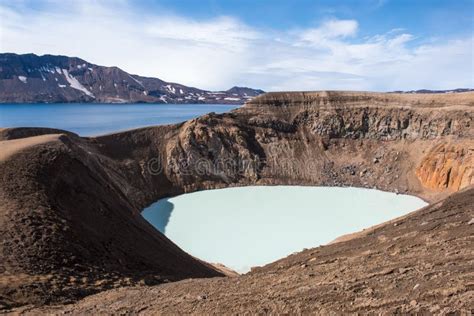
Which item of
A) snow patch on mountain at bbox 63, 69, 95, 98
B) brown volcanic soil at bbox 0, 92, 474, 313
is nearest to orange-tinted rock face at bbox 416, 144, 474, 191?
brown volcanic soil at bbox 0, 92, 474, 313

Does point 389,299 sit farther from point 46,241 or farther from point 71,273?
point 46,241

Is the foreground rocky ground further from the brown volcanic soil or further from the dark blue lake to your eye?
the dark blue lake

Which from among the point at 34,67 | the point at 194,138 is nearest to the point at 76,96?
the point at 34,67

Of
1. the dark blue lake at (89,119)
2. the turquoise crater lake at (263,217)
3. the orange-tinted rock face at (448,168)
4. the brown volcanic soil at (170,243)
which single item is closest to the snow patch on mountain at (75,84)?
the dark blue lake at (89,119)

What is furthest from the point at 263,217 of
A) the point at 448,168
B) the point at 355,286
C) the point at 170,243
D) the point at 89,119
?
the point at 89,119

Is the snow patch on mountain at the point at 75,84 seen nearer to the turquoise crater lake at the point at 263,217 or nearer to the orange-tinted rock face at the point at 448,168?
the turquoise crater lake at the point at 263,217

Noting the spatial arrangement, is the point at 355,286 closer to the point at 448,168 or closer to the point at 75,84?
the point at 448,168
